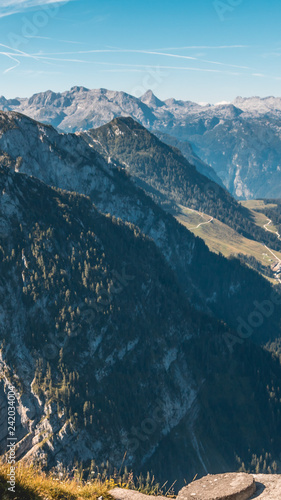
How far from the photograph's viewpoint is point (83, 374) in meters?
167

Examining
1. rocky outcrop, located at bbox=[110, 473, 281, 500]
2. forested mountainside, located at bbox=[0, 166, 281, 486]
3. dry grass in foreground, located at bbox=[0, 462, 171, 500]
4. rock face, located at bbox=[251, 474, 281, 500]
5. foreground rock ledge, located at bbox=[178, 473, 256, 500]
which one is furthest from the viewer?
forested mountainside, located at bbox=[0, 166, 281, 486]

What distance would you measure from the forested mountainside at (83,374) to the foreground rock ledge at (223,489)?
13482 cm

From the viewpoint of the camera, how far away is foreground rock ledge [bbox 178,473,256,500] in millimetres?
21078

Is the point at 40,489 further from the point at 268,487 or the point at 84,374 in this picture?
the point at 84,374

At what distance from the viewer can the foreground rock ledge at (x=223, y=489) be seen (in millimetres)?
21078

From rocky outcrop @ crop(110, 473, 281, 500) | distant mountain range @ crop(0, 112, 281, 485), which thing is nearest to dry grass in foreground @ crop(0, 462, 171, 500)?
rocky outcrop @ crop(110, 473, 281, 500)

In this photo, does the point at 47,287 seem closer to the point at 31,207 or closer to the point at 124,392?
the point at 31,207

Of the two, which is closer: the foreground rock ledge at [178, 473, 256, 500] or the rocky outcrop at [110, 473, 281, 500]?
the rocky outcrop at [110, 473, 281, 500]

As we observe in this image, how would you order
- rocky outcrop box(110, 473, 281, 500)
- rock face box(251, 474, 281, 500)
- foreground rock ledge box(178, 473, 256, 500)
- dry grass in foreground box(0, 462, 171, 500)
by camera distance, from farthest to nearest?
rock face box(251, 474, 281, 500)
foreground rock ledge box(178, 473, 256, 500)
rocky outcrop box(110, 473, 281, 500)
dry grass in foreground box(0, 462, 171, 500)

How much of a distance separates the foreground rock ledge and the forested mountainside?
134819 millimetres

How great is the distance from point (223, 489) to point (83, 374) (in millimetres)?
153684

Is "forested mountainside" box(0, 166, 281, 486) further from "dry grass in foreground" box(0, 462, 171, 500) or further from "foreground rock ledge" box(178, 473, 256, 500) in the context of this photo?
"dry grass in foreground" box(0, 462, 171, 500)

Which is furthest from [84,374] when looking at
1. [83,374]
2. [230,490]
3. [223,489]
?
[230,490]

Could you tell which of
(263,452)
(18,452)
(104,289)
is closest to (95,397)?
(18,452)
